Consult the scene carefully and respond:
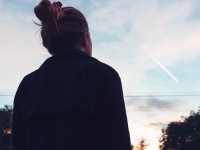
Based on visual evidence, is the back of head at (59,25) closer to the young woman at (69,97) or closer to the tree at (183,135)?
the young woman at (69,97)

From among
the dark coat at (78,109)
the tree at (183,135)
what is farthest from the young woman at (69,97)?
the tree at (183,135)

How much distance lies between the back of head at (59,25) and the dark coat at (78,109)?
0.25 feet

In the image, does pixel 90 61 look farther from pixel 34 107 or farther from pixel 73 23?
pixel 34 107

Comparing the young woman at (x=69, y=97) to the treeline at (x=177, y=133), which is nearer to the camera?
the young woman at (x=69, y=97)

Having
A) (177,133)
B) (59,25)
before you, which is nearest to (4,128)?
(177,133)

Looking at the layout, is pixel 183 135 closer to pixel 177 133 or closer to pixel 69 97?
pixel 177 133

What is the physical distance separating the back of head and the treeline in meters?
63.1

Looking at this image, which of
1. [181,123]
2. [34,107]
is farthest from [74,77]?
[181,123]

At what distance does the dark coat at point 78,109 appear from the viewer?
1.86 m

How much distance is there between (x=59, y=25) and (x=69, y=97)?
0.45m

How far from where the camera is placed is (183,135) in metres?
64.3

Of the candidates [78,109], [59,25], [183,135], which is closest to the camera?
[78,109]

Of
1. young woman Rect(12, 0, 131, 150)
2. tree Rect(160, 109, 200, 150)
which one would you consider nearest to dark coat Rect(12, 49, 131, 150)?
young woman Rect(12, 0, 131, 150)

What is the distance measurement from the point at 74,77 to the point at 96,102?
19 centimetres
